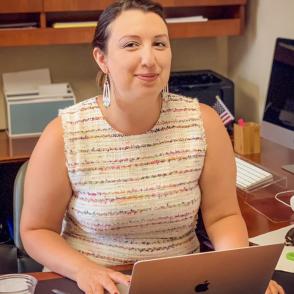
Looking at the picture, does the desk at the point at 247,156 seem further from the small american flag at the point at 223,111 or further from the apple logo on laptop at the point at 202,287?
the apple logo on laptop at the point at 202,287

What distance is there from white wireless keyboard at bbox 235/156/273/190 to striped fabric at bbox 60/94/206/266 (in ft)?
1.59

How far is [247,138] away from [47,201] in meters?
1.09

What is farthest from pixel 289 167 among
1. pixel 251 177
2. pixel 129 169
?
pixel 129 169

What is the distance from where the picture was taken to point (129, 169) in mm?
1595

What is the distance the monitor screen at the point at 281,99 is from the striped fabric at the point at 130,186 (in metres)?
0.66

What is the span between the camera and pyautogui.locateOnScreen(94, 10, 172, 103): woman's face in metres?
1.52

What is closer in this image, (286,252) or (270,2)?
(286,252)

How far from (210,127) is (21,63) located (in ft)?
4.87

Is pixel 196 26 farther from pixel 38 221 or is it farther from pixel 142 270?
pixel 142 270

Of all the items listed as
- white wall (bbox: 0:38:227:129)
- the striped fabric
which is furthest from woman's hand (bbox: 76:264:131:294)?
white wall (bbox: 0:38:227:129)

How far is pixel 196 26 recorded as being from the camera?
2.79 metres

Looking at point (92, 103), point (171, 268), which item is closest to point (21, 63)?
point (92, 103)

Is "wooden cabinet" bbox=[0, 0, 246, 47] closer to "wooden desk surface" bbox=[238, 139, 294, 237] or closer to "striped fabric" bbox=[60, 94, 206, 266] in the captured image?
"wooden desk surface" bbox=[238, 139, 294, 237]

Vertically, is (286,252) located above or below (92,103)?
below
